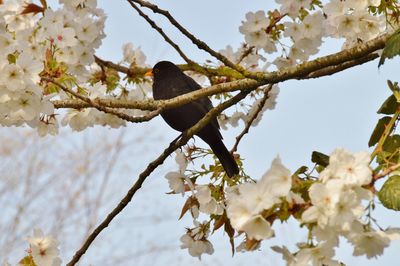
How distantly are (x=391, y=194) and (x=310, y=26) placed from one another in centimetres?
155

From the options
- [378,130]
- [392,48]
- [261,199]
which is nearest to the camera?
[261,199]

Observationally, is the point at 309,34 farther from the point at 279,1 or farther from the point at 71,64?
the point at 71,64

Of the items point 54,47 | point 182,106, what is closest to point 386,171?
point 54,47

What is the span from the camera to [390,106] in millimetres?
2158

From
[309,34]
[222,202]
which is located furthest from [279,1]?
[222,202]

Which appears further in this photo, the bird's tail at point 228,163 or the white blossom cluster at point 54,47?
the bird's tail at point 228,163

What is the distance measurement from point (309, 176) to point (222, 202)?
56 centimetres

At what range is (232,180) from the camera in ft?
8.09

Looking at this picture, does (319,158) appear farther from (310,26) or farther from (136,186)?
(310,26)

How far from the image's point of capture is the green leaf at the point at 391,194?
1606mm

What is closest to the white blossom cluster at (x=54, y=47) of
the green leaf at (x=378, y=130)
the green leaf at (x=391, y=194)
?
the green leaf at (x=378, y=130)

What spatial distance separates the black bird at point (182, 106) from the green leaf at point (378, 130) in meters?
1.34

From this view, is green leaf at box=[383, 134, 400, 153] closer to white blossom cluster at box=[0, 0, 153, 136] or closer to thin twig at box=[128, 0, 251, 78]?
thin twig at box=[128, 0, 251, 78]

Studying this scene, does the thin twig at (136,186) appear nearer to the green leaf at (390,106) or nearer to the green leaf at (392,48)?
the green leaf at (390,106)
